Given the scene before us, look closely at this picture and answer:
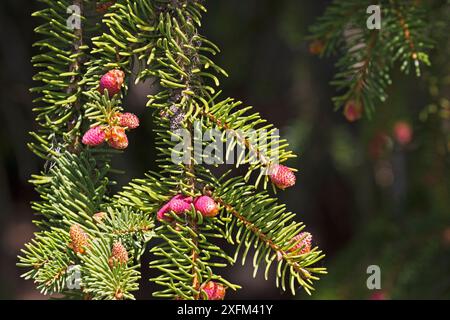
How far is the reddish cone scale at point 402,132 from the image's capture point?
1692 millimetres

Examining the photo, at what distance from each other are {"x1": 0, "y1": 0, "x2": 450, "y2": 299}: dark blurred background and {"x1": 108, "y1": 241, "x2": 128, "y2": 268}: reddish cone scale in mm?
664

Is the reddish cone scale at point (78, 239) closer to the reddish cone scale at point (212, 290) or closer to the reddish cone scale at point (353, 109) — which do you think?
the reddish cone scale at point (212, 290)

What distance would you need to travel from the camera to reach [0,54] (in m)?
2.18

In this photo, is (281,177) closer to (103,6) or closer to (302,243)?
(302,243)

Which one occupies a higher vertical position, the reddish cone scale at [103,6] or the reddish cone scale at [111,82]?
the reddish cone scale at [103,6]

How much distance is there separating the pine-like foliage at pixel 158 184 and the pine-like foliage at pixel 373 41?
36cm

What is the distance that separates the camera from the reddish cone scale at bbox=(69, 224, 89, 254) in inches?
32.1

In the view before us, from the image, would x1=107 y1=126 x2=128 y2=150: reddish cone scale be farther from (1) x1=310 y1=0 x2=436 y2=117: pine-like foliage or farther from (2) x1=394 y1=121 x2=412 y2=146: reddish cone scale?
(2) x1=394 y1=121 x2=412 y2=146: reddish cone scale

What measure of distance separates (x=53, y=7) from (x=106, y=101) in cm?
22

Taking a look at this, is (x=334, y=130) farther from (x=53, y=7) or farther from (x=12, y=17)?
(x=53, y=7)

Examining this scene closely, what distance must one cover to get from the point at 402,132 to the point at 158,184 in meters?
1.01

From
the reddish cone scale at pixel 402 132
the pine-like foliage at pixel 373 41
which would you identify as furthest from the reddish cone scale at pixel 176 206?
the reddish cone scale at pixel 402 132

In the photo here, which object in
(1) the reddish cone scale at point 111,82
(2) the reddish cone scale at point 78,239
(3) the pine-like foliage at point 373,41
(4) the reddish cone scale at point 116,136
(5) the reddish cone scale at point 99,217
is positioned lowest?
(2) the reddish cone scale at point 78,239

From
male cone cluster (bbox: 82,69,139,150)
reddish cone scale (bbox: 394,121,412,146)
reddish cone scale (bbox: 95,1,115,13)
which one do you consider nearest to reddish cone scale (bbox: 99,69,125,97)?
male cone cluster (bbox: 82,69,139,150)
